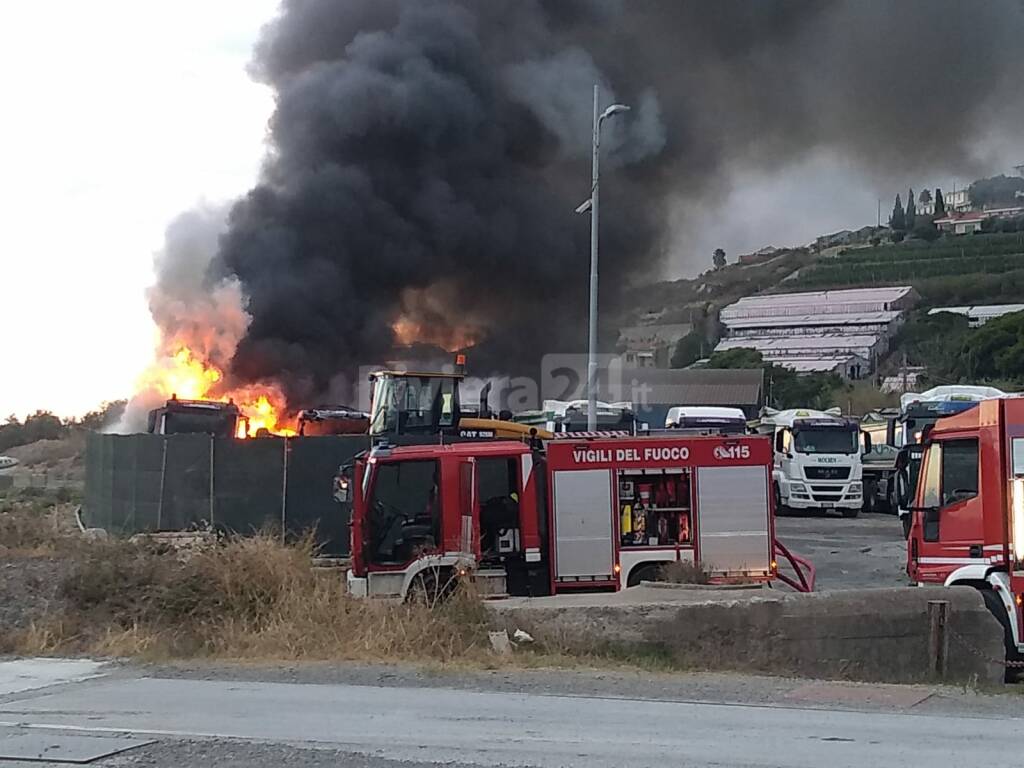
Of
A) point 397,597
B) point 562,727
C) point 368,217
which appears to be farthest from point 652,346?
point 562,727

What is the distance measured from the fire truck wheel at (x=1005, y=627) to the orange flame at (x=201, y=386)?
23302 millimetres

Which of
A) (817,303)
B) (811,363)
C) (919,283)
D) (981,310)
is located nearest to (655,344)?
(811,363)

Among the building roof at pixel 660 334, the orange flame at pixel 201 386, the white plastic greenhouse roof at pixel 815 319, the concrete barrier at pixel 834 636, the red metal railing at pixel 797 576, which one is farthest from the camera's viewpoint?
the white plastic greenhouse roof at pixel 815 319

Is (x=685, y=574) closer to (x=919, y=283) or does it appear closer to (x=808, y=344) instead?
(x=808, y=344)

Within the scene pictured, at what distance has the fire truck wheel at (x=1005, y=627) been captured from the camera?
1058 centimetres

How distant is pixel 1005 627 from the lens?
10.6m

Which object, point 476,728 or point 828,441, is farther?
point 828,441

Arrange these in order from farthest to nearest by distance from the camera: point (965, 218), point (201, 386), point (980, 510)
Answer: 1. point (965, 218)
2. point (201, 386)
3. point (980, 510)

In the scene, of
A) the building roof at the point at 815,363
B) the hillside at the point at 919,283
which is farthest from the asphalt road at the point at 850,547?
the building roof at the point at 815,363

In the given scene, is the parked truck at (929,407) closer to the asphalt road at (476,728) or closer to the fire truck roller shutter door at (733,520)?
the fire truck roller shutter door at (733,520)

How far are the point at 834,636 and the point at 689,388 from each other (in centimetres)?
4589

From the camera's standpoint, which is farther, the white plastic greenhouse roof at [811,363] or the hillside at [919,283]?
the white plastic greenhouse roof at [811,363]

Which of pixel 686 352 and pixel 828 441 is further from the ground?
pixel 686 352

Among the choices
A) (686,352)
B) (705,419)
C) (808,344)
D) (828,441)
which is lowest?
(828,441)
